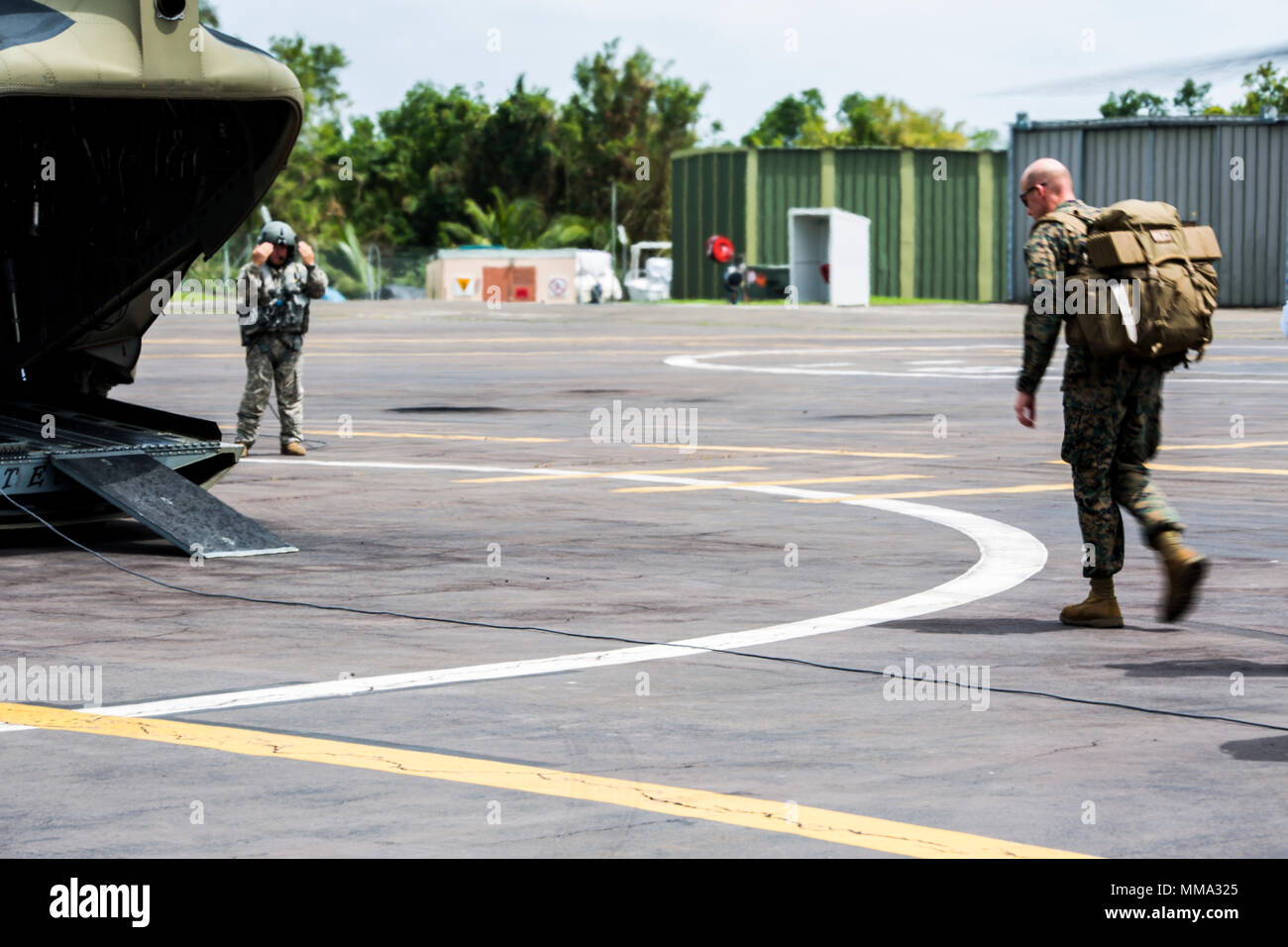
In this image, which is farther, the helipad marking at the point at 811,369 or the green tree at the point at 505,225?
the green tree at the point at 505,225

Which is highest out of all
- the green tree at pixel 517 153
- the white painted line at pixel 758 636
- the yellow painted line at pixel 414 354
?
the green tree at pixel 517 153

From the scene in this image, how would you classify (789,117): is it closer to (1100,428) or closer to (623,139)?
(623,139)

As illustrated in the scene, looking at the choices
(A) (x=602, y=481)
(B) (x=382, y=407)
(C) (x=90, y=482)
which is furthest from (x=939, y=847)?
(B) (x=382, y=407)

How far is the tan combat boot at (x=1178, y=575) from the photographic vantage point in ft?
29.7

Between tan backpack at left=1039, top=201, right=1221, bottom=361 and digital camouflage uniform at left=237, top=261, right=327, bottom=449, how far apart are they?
10597mm

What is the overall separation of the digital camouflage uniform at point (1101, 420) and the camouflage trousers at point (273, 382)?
1020cm

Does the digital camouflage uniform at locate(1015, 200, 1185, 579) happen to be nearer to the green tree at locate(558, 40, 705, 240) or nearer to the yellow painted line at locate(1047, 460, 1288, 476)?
the yellow painted line at locate(1047, 460, 1288, 476)

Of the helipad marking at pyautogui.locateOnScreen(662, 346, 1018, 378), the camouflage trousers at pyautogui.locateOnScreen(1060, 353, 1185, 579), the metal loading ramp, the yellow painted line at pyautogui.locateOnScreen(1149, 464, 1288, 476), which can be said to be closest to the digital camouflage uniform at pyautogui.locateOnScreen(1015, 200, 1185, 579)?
the camouflage trousers at pyautogui.locateOnScreen(1060, 353, 1185, 579)

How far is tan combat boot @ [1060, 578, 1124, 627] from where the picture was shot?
9.36 m

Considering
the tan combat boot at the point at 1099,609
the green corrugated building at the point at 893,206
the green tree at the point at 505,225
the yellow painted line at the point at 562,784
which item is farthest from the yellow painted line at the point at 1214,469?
the green tree at the point at 505,225

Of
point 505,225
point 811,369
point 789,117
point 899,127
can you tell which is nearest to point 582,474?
point 811,369

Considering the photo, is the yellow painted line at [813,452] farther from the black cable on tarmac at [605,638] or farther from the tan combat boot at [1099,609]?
the tan combat boot at [1099,609]
